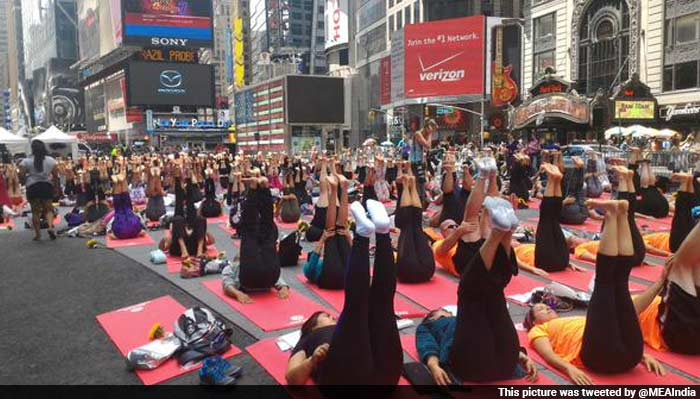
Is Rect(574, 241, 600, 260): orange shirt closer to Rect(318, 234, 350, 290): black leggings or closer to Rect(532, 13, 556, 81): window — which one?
Rect(318, 234, 350, 290): black leggings

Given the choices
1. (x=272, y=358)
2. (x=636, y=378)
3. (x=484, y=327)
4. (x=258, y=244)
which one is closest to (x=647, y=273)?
(x=636, y=378)

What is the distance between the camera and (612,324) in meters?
4.20

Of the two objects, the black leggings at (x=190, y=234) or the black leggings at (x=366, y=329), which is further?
the black leggings at (x=190, y=234)

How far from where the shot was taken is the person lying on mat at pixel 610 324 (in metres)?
4.05

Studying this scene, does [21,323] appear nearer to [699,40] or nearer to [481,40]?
[699,40]

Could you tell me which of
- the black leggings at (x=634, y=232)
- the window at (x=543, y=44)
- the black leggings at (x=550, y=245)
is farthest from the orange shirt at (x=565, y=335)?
the window at (x=543, y=44)

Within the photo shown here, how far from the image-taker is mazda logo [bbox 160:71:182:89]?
5992 cm

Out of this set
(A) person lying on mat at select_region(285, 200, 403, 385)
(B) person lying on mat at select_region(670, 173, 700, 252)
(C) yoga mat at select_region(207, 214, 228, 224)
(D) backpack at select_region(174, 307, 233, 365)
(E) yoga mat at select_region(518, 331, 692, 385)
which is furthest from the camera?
(C) yoga mat at select_region(207, 214, 228, 224)

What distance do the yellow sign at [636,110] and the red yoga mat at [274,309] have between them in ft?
81.4

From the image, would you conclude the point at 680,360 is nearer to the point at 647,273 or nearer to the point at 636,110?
the point at 647,273

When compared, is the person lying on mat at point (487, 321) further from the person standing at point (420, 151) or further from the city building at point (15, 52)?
the city building at point (15, 52)

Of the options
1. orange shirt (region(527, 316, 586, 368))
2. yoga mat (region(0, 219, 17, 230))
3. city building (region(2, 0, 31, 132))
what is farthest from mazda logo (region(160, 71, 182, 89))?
city building (region(2, 0, 31, 132))

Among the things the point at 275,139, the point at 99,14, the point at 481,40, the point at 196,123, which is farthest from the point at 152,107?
the point at 481,40

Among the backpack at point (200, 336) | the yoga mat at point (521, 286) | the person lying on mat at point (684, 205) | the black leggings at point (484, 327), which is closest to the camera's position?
the black leggings at point (484, 327)
